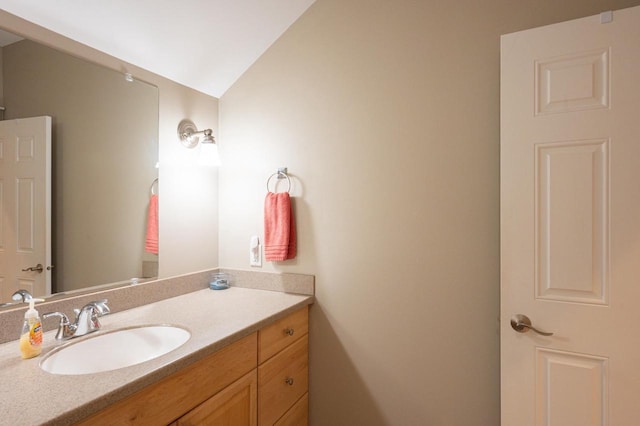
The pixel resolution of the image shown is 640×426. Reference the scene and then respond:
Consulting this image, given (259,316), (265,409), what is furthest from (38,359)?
(265,409)

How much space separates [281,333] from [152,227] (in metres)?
0.85

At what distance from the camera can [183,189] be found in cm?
188

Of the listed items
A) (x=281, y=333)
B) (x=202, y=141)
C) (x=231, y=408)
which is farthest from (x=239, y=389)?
Result: (x=202, y=141)

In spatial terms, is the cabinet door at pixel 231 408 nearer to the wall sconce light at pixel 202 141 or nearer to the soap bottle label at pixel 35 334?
the soap bottle label at pixel 35 334

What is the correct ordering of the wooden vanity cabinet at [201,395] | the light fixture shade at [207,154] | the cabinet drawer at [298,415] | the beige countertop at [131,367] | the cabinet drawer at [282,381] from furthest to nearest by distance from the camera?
the light fixture shade at [207,154] < the cabinet drawer at [298,415] < the cabinet drawer at [282,381] < the wooden vanity cabinet at [201,395] < the beige countertop at [131,367]

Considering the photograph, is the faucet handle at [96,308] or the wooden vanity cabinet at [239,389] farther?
the faucet handle at [96,308]

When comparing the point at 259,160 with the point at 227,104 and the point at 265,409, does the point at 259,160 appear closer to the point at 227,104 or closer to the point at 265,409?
the point at 227,104

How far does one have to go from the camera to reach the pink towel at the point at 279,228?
5.90 feet

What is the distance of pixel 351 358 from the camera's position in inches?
67.6

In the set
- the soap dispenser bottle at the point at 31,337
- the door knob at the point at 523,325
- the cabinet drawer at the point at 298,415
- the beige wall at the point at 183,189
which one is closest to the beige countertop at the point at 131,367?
the soap dispenser bottle at the point at 31,337

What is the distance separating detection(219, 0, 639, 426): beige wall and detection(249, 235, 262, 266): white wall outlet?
0.05 metres

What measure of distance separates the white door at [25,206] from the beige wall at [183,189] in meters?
0.50

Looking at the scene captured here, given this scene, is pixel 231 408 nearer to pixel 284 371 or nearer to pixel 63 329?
pixel 284 371

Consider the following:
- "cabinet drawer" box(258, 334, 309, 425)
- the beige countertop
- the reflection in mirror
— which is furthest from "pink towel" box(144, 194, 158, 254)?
"cabinet drawer" box(258, 334, 309, 425)
